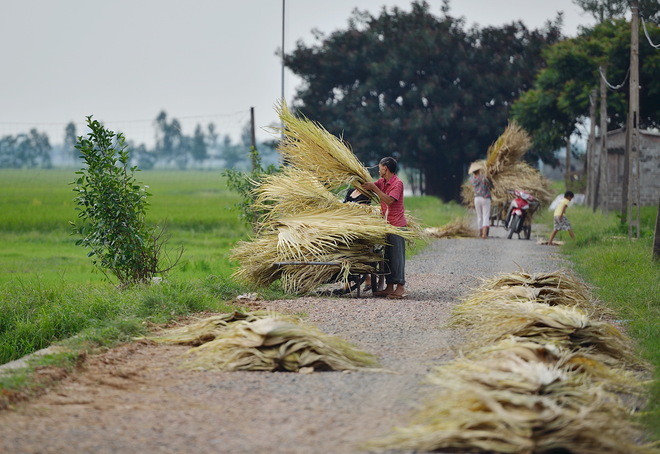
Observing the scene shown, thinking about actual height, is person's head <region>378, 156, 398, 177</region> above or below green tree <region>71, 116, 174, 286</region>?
above

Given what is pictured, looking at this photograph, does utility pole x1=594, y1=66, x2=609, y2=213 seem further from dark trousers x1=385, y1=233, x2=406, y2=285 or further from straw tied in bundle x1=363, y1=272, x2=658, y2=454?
straw tied in bundle x1=363, y1=272, x2=658, y2=454

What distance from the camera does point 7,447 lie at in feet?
17.0

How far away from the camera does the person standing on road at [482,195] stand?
21688 mm

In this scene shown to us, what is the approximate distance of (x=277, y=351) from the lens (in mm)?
7301

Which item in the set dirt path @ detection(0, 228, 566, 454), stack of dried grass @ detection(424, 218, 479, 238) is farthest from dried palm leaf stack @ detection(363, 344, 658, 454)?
stack of dried grass @ detection(424, 218, 479, 238)

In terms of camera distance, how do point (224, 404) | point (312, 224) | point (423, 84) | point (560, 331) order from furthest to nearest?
point (423, 84)
point (312, 224)
point (560, 331)
point (224, 404)

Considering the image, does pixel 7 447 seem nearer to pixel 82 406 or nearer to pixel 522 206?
pixel 82 406

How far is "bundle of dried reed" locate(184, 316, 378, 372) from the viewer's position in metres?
7.21

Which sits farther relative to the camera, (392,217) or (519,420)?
(392,217)

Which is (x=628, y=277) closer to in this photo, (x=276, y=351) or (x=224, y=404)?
(x=276, y=351)

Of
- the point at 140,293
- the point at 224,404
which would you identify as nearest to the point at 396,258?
the point at 140,293

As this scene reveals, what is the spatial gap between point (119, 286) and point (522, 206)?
39.3 feet

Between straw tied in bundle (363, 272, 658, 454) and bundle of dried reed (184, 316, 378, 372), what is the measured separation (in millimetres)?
740

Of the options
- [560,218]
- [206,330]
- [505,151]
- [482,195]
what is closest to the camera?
[206,330]
